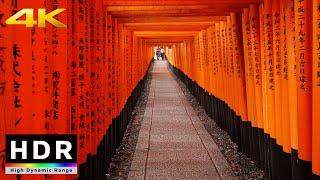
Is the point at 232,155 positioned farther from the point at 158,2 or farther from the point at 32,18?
the point at 32,18

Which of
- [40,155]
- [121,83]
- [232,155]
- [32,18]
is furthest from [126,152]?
[32,18]

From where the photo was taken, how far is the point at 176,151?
13.5 meters

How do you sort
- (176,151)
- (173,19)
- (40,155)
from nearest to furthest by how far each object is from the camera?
(40,155), (176,151), (173,19)

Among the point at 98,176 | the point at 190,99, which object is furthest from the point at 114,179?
the point at 190,99

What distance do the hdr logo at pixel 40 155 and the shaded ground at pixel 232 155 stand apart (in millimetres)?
5407

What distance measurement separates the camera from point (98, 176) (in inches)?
377

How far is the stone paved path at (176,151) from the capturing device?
36.6 ft

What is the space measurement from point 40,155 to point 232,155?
8.01 meters

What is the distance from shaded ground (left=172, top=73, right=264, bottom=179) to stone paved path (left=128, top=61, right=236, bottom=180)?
0.58 feet

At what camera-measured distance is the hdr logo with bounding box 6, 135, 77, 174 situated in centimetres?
531

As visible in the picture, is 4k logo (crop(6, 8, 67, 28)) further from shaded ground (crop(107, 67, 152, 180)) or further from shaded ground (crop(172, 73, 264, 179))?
shaded ground (crop(172, 73, 264, 179))

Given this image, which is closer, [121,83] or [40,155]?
[40,155]

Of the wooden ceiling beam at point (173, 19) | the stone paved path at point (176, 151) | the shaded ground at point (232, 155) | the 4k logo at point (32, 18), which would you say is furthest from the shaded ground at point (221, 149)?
the 4k logo at point (32, 18)

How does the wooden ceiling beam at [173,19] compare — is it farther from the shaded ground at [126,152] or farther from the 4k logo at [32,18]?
the 4k logo at [32,18]
